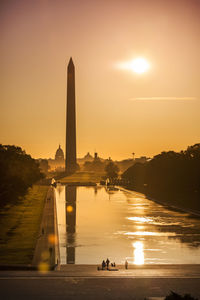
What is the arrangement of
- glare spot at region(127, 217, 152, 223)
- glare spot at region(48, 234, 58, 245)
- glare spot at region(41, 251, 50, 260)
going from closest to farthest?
glare spot at region(41, 251, 50, 260) < glare spot at region(48, 234, 58, 245) < glare spot at region(127, 217, 152, 223)

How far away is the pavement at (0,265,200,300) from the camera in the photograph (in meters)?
14.7

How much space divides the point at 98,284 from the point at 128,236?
15.6m

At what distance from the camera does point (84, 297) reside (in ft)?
47.6

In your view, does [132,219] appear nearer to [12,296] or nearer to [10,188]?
[10,188]

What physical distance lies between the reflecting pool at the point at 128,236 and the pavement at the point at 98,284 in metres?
5.02

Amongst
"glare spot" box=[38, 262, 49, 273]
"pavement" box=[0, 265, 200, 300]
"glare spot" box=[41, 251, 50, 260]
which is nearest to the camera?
"pavement" box=[0, 265, 200, 300]

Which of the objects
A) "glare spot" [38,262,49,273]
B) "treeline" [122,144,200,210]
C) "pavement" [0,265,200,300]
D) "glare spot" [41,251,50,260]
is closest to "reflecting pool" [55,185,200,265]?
"glare spot" [41,251,50,260]

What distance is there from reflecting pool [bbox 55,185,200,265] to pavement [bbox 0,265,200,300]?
5.02 m

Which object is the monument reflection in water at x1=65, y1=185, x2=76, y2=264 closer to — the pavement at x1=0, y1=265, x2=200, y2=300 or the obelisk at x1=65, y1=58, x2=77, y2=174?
the pavement at x1=0, y1=265, x2=200, y2=300

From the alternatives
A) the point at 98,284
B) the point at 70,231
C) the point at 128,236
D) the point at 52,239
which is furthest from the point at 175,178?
the point at 98,284

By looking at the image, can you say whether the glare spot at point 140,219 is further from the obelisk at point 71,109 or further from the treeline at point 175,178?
the obelisk at point 71,109

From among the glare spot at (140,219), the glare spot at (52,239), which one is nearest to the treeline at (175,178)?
the glare spot at (140,219)

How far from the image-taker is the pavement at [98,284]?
48.3 feet

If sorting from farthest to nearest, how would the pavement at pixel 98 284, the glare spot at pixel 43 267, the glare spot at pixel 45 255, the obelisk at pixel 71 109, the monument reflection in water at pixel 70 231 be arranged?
the obelisk at pixel 71 109 → the monument reflection in water at pixel 70 231 → the glare spot at pixel 45 255 → the glare spot at pixel 43 267 → the pavement at pixel 98 284
